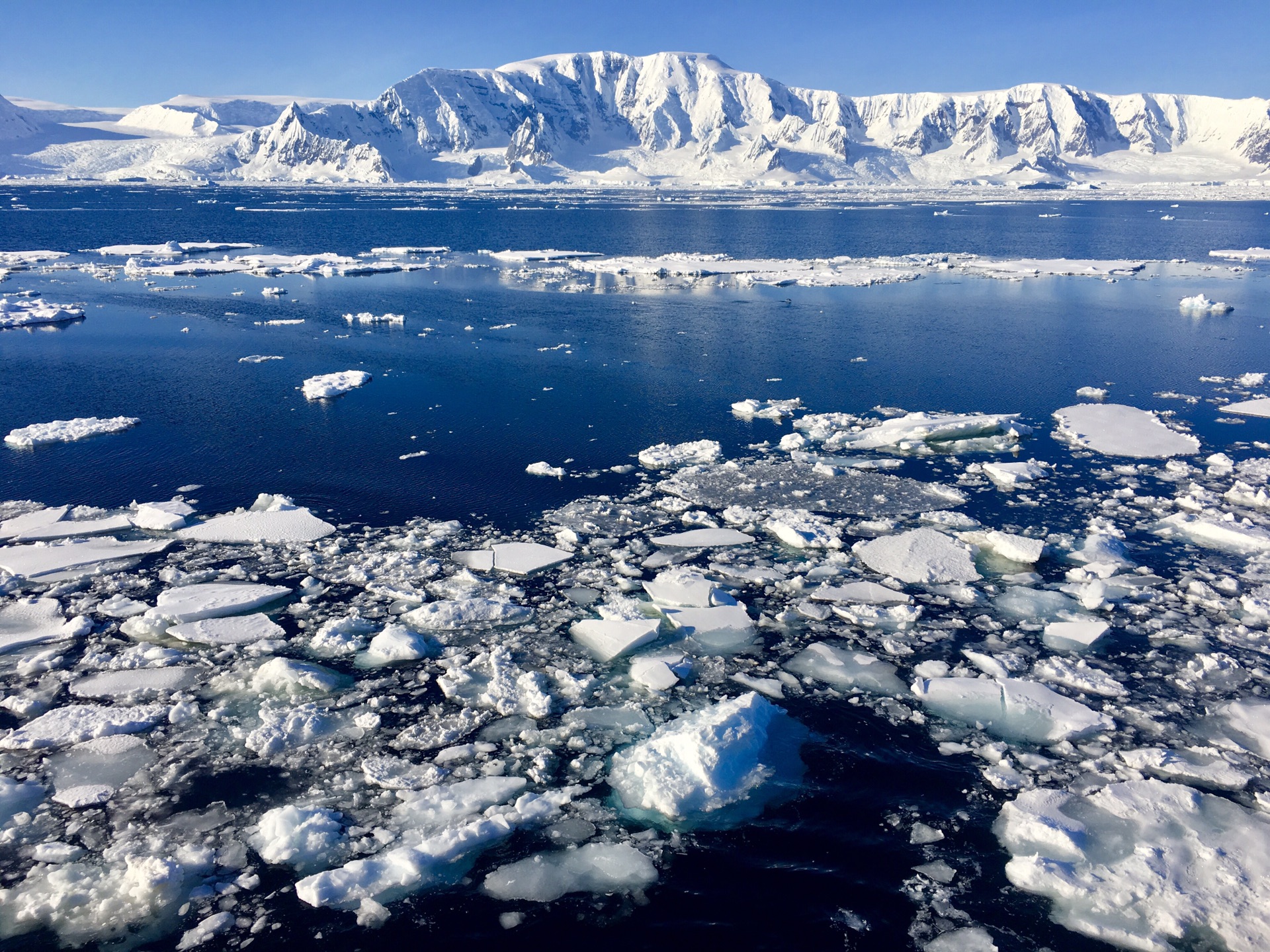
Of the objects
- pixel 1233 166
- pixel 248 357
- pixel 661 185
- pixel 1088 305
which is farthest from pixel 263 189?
pixel 1233 166

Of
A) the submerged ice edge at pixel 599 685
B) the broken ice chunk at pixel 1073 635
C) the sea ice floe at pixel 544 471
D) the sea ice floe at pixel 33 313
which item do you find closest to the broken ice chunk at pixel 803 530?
the submerged ice edge at pixel 599 685

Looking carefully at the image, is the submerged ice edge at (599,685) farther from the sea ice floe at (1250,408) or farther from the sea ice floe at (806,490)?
→ the sea ice floe at (1250,408)

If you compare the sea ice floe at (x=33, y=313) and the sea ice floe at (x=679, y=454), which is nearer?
the sea ice floe at (x=679, y=454)

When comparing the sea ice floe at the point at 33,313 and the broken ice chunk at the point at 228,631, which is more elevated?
the sea ice floe at the point at 33,313

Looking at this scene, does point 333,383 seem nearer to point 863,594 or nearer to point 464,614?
point 464,614

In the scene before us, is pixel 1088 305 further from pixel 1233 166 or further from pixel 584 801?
pixel 1233 166

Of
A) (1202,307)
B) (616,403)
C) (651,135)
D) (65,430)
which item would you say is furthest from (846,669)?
(651,135)
